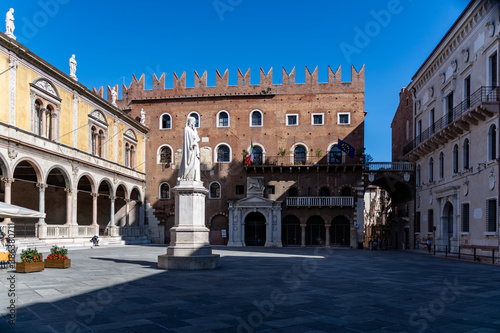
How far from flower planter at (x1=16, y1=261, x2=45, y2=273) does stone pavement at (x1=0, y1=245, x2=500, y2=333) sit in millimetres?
238

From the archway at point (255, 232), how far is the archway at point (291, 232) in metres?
1.58

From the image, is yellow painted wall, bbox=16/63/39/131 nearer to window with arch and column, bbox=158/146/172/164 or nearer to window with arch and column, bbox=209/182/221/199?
window with arch and column, bbox=158/146/172/164

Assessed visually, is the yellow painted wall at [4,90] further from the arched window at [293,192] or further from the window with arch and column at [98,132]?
the arched window at [293,192]

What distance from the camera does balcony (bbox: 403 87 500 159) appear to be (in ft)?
66.8

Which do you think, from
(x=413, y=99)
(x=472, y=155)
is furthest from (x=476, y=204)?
(x=413, y=99)

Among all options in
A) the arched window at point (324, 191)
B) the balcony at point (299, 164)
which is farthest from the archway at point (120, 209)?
the arched window at point (324, 191)

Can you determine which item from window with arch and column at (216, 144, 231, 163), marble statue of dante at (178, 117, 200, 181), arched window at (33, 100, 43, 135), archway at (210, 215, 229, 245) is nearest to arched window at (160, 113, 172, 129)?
window with arch and column at (216, 144, 231, 163)

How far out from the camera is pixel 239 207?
3541cm

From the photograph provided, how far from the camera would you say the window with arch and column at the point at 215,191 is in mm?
36875

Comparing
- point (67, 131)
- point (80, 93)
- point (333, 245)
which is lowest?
point (333, 245)

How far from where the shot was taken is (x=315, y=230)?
36.0m

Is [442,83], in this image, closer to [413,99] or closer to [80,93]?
[413,99]

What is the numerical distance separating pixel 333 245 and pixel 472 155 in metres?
15.5

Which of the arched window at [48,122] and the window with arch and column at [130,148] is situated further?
the window with arch and column at [130,148]
